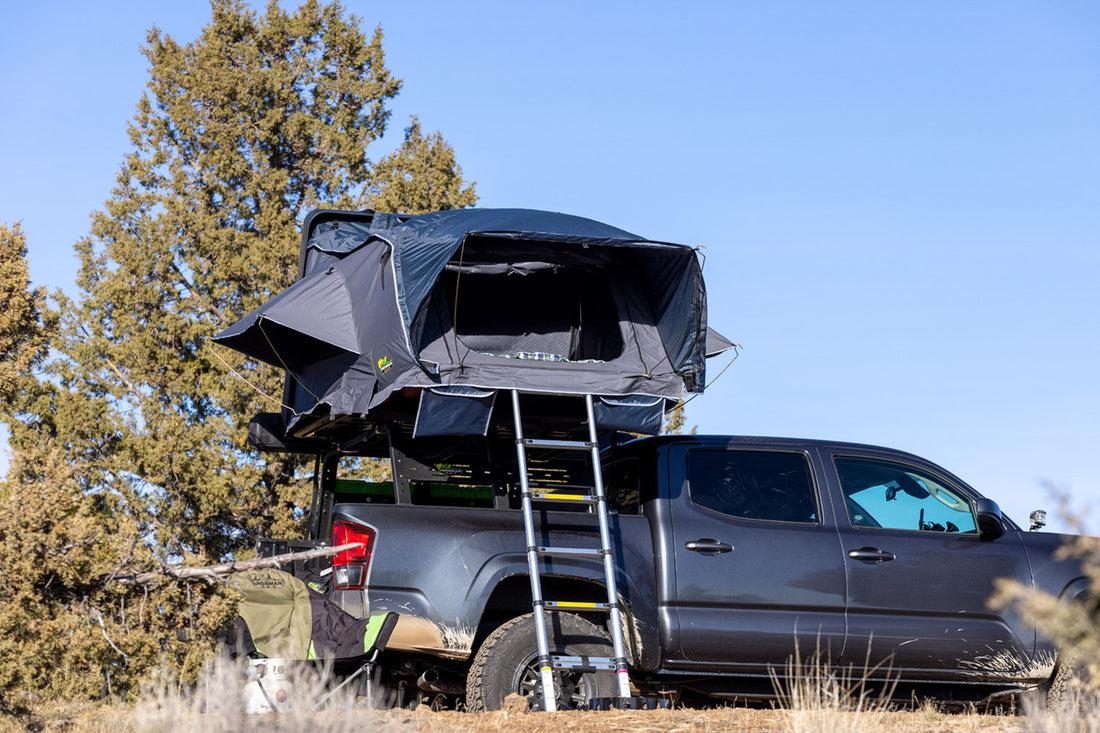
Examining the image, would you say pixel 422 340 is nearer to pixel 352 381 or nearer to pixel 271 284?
pixel 352 381

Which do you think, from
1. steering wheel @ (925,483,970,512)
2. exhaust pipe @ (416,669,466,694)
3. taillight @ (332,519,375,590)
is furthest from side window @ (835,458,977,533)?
taillight @ (332,519,375,590)

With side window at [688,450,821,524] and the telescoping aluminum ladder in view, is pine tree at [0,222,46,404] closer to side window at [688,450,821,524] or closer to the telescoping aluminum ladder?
the telescoping aluminum ladder

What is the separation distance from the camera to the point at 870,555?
7672 mm

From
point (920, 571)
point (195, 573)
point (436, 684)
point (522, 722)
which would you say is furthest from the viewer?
point (920, 571)

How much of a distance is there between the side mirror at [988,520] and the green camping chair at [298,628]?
155 inches

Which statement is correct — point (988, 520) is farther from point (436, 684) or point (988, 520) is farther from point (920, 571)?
point (436, 684)

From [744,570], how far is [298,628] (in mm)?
2748

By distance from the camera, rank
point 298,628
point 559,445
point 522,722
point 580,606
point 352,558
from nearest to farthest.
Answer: point 522,722 < point 298,628 < point 352,558 < point 580,606 < point 559,445

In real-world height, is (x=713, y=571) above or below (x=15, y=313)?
below

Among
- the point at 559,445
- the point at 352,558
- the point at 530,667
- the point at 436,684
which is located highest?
the point at 559,445

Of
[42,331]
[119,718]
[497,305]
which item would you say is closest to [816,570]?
[497,305]

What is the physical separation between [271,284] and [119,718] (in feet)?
41.2

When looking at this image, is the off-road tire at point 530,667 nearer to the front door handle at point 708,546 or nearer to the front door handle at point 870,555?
the front door handle at point 708,546

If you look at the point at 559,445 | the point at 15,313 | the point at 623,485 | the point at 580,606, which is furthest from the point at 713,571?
the point at 15,313
